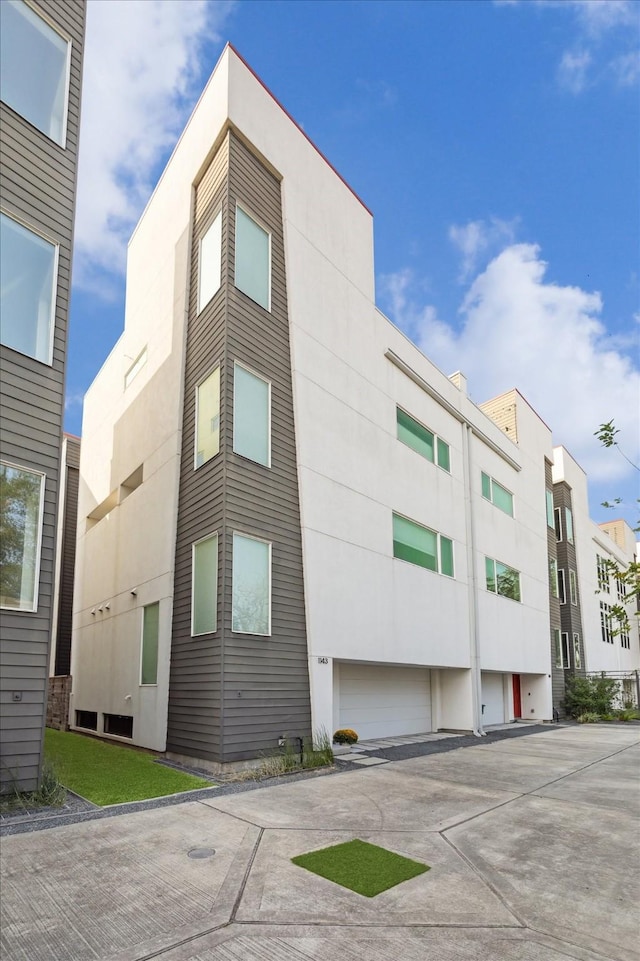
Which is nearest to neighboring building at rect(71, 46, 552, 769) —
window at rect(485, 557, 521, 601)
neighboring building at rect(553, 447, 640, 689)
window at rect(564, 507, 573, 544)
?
window at rect(485, 557, 521, 601)

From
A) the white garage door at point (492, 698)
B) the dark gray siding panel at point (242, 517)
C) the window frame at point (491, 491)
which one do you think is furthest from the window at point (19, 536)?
the white garage door at point (492, 698)

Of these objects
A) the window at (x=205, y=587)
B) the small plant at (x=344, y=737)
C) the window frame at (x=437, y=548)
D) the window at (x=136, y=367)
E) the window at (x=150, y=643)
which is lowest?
the small plant at (x=344, y=737)

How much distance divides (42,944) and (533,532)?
873 inches

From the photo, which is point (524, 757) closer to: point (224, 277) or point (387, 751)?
point (387, 751)

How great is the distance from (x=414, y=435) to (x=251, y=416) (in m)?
6.64

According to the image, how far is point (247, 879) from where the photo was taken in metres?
4.70

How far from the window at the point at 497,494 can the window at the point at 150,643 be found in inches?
467

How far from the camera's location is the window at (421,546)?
1447 centimetres

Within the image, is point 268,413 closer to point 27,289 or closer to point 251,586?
point 251,586

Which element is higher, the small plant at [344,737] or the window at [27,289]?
the window at [27,289]

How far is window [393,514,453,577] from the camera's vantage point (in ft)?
47.5

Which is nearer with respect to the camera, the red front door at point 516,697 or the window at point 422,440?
the window at point 422,440

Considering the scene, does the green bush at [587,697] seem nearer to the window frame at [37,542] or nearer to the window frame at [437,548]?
the window frame at [437,548]

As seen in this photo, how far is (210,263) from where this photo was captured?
1141cm
